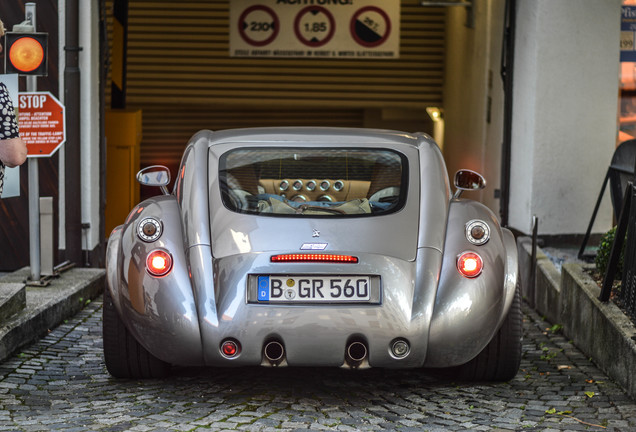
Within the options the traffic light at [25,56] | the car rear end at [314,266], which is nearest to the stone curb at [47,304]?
the traffic light at [25,56]

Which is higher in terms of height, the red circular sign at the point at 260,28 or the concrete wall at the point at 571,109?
the red circular sign at the point at 260,28

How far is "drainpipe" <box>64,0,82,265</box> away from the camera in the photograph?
9.55 metres

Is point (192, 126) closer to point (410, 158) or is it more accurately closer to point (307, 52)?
point (307, 52)

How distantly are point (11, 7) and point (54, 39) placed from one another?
471 millimetres

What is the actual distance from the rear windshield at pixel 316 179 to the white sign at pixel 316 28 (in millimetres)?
10379

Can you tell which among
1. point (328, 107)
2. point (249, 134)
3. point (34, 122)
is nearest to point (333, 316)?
point (249, 134)

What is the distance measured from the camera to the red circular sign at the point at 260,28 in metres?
16.1

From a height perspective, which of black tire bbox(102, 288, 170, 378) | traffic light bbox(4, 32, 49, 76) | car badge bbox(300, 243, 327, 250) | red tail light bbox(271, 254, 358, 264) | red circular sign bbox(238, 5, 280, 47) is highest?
red circular sign bbox(238, 5, 280, 47)

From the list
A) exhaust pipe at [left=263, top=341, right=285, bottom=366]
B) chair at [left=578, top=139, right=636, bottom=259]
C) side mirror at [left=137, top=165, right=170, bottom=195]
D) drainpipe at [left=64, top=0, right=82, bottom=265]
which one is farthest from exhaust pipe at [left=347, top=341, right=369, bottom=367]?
drainpipe at [left=64, top=0, right=82, bottom=265]

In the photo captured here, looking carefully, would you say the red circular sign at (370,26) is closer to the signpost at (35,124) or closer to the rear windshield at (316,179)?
the signpost at (35,124)

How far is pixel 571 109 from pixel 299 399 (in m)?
5.79

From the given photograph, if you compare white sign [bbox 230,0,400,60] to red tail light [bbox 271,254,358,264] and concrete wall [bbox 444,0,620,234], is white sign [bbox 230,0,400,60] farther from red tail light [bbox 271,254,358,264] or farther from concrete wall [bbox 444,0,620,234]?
red tail light [bbox 271,254,358,264]

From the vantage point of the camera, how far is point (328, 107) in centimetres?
1873

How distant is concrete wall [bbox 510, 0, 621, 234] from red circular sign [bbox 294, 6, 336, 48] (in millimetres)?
6157
